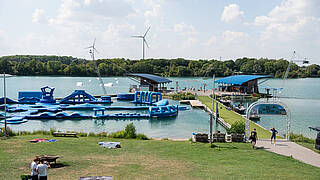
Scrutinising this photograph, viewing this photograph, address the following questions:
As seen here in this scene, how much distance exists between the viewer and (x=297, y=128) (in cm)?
2827

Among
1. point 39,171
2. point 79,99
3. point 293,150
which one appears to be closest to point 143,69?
point 79,99

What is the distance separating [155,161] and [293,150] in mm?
8159

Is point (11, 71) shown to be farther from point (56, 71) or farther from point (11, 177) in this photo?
point (11, 177)

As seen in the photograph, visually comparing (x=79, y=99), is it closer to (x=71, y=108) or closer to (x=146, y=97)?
(x=71, y=108)

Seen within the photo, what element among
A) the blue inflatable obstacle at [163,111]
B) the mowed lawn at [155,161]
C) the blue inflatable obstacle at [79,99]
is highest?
the blue inflatable obstacle at [79,99]

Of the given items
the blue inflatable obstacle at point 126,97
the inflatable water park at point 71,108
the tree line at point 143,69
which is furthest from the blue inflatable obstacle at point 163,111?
the tree line at point 143,69

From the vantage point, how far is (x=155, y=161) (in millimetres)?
12656

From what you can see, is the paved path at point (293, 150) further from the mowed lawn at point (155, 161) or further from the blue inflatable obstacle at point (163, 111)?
the blue inflatable obstacle at point (163, 111)

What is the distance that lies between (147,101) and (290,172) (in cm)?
3415

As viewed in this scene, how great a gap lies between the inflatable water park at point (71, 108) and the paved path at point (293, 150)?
17.5 m

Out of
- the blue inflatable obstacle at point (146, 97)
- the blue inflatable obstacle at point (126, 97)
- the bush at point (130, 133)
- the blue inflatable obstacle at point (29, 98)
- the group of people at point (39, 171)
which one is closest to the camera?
the group of people at point (39, 171)

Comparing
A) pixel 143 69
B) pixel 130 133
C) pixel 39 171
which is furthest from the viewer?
pixel 143 69

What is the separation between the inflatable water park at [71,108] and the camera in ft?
104

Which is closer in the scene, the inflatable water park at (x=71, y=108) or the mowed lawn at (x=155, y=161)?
the mowed lawn at (x=155, y=161)
